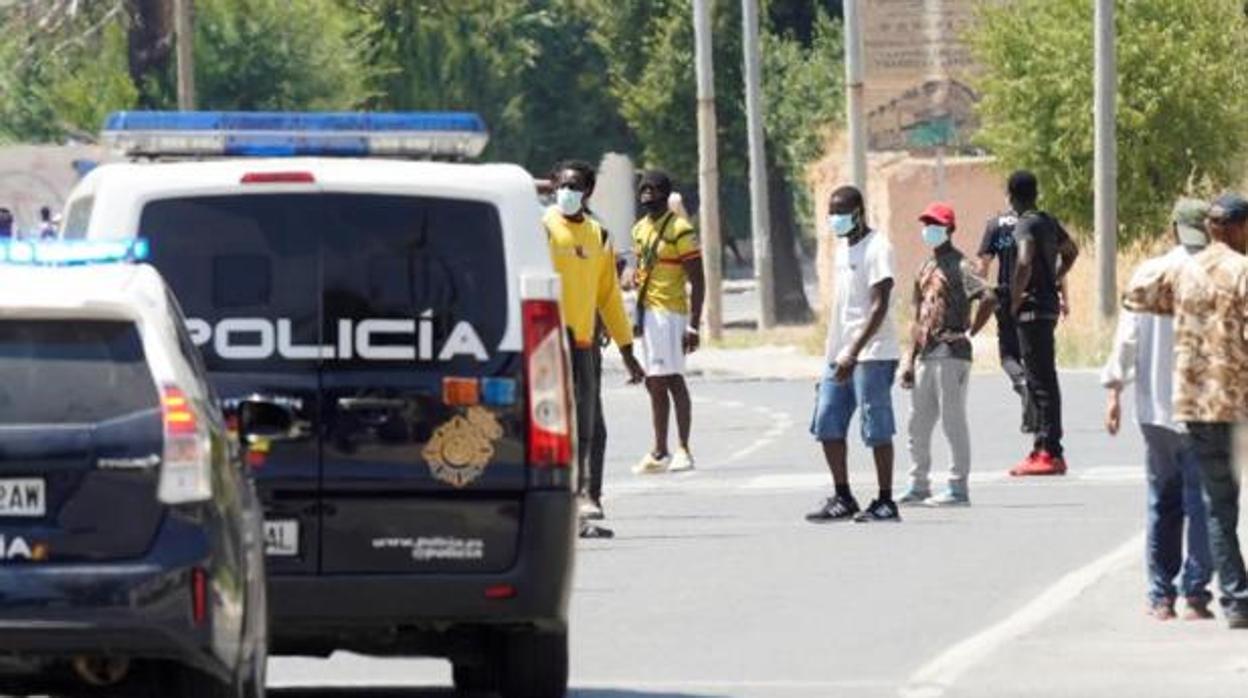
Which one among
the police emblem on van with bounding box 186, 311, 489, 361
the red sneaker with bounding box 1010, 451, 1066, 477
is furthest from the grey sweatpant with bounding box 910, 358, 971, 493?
the police emblem on van with bounding box 186, 311, 489, 361

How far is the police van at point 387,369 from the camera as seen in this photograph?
12.7 m

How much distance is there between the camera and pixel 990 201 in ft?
186

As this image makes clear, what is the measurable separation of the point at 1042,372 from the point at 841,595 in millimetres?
7101

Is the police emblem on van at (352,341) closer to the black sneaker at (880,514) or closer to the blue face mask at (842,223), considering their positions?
the blue face mask at (842,223)

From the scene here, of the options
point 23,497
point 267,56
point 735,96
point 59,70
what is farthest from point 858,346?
point 59,70

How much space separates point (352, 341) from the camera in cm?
1280

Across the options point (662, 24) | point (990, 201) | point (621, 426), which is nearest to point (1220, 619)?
point (621, 426)

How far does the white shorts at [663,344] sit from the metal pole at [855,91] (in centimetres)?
1933

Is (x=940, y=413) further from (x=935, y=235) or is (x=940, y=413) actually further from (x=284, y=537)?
(x=284, y=537)

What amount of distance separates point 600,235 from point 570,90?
67.8 meters

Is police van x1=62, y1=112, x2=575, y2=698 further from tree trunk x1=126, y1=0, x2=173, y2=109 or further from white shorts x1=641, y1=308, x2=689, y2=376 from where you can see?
tree trunk x1=126, y1=0, x2=173, y2=109

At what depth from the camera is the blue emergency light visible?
1373 centimetres

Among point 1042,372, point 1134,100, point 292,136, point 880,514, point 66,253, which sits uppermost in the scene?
point 292,136

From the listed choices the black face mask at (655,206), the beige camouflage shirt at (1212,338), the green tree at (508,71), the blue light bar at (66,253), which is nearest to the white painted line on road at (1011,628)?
the beige camouflage shirt at (1212,338)
